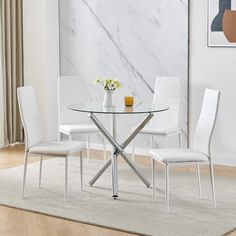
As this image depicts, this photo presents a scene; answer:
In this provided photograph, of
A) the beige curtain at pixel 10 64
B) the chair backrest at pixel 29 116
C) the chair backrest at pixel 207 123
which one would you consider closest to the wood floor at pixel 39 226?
the chair backrest at pixel 29 116

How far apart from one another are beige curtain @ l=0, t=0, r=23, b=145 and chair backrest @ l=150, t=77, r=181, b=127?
2.09 metres

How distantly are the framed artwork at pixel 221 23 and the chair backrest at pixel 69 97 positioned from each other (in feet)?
4.79

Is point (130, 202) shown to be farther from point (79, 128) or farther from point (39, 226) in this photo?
point (79, 128)

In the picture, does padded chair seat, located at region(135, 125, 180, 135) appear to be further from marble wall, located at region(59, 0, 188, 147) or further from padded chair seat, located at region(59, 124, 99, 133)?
marble wall, located at region(59, 0, 188, 147)

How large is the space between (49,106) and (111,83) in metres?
2.21

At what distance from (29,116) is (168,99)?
64.8 inches

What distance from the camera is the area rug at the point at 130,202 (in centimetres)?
480

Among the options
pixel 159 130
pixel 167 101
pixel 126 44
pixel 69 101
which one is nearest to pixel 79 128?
pixel 69 101

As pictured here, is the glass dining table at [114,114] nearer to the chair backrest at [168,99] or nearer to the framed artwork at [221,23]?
the chair backrest at [168,99]

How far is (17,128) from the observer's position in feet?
26.9

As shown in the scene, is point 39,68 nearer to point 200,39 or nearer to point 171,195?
point 200,39

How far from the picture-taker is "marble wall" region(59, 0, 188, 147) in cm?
692

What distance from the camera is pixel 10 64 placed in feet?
25.9

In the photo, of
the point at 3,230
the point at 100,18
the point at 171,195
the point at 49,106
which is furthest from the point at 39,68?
the point at 3,230
